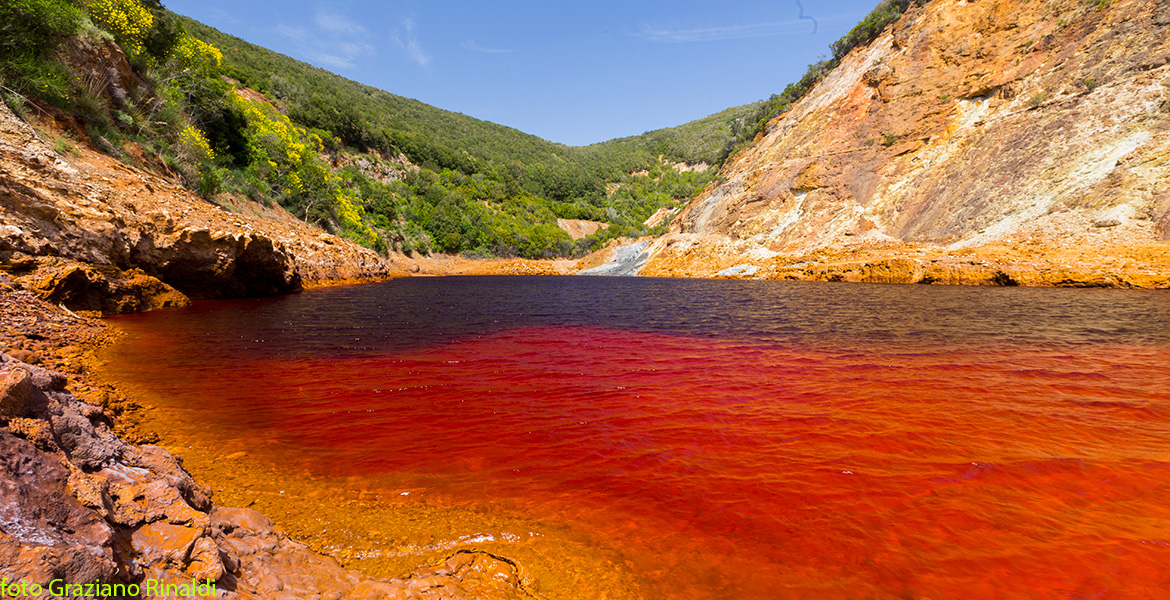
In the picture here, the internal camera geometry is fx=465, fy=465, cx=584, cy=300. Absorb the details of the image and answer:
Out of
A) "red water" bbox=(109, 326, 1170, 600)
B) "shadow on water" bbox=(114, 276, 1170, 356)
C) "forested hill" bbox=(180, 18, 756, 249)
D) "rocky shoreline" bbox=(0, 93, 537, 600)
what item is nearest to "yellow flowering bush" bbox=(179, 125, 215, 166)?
"shadow on water" bbox=(114, 276, 1170, 356)

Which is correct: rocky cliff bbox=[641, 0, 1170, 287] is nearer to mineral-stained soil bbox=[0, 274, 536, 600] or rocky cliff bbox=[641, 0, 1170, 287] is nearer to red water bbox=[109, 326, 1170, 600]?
red water bbox=[109, 326, 1170, 600]

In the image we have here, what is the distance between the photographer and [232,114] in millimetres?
29328

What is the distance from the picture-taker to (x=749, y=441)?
509 centimetres

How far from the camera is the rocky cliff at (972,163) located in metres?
21.2

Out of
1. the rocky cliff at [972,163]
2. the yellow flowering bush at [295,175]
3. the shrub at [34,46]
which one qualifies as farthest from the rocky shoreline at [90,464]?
the rocky cliff at [972,163]

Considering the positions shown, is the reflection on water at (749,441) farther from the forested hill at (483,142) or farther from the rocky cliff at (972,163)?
the forested hill at (483,142)

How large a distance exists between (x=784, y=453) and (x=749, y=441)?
398 millimetres

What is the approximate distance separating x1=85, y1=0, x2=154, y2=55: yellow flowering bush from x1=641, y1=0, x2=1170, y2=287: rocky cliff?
3442 cm

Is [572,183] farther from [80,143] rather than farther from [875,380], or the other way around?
[875,380]

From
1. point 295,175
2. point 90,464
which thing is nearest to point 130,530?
point 90,464

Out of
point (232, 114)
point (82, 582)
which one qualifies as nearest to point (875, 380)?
point (82, 582)

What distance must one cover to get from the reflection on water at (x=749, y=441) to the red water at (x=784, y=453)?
2cm

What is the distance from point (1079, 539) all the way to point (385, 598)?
4751 mm

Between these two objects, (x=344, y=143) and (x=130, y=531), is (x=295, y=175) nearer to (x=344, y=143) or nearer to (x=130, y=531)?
(x=344, y=143)
